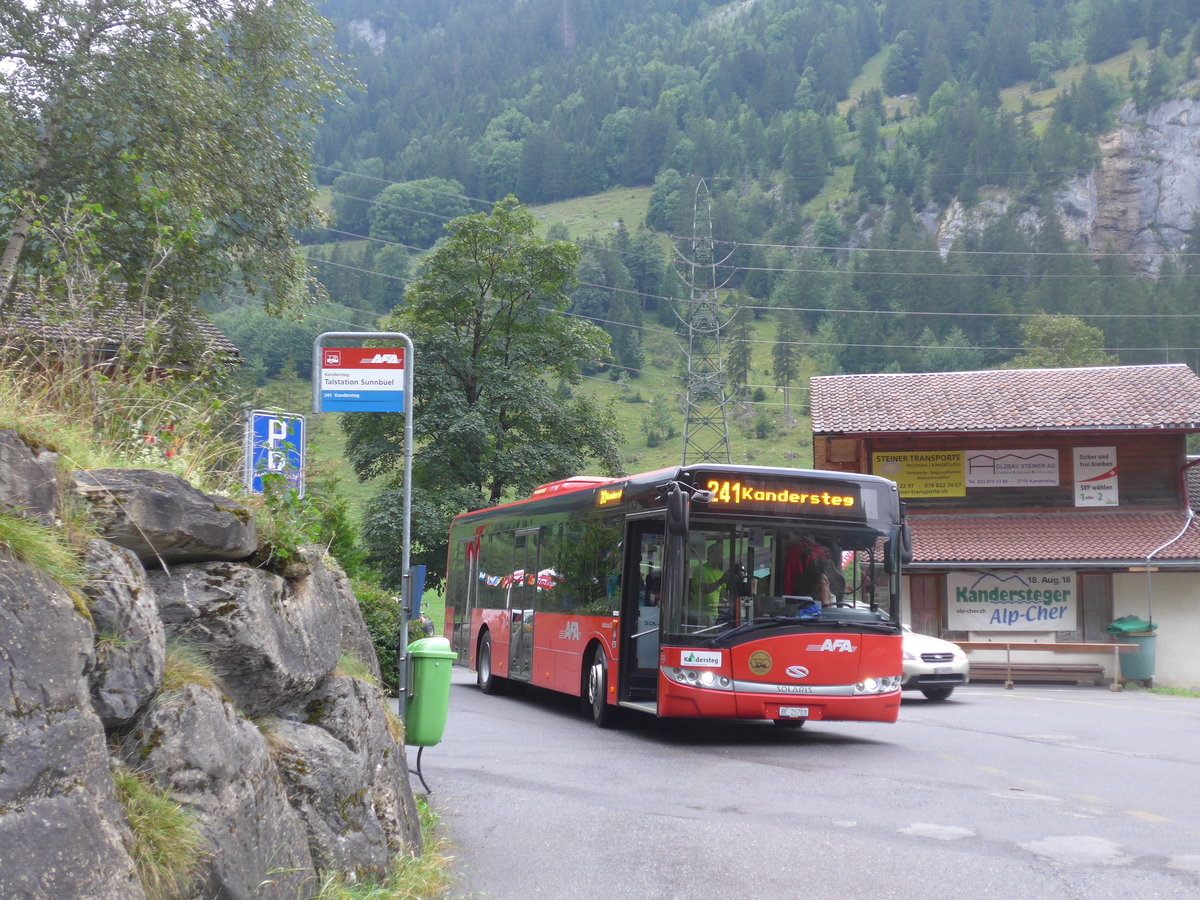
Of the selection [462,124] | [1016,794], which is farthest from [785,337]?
[1016,794]

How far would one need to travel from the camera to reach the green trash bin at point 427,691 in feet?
25.8

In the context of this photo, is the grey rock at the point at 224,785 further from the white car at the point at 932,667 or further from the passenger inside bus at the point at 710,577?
the white car at the point at 932,667

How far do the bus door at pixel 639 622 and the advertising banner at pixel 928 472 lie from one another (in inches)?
762

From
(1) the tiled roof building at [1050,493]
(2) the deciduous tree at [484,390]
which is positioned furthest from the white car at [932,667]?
(2) the deciduous tree at [484,390]

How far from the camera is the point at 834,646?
12.7 m

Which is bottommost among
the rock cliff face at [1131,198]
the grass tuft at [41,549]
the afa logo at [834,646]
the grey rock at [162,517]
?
the afa logo at [834,646]

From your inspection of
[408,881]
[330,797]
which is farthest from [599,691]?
[330,797]

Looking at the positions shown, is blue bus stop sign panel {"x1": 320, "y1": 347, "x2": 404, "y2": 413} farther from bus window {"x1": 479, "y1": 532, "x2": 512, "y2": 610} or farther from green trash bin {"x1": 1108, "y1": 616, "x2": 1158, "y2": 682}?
green trash bin {"x1": 1108, "y1": 616, "x2": 1158, "y2": 682}

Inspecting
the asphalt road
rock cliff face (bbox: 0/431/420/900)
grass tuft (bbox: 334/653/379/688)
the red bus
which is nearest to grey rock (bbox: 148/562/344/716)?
rock cliff face (bbox: 0/431/420/900)

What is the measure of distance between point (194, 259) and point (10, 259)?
279 centimetres

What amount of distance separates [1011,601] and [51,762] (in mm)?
28651

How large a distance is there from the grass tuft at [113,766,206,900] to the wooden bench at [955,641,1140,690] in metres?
24.5

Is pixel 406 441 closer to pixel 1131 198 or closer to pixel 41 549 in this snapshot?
pixel 41 549

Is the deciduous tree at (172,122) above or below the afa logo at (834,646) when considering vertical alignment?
above
